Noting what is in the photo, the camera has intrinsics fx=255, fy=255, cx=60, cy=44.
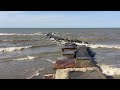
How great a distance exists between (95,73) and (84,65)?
2.39 m

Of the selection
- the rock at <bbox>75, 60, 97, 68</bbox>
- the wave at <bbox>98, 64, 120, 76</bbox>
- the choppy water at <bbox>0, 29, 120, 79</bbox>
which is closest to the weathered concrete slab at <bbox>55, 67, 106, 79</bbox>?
the rock at <bbox>75, 60, 97, 68</bbox>

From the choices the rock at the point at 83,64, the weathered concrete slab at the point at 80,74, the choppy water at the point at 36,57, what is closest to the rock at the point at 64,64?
the rock at the point at 83,64

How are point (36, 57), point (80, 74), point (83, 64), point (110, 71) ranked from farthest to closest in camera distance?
point (36, 57) < point (110, 71) < point (83, 64) < point (80, 74)

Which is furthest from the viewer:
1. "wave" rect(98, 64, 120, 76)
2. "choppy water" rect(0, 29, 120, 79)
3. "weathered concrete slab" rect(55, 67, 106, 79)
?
"choppy water" rect(0, 29, 120, 79)

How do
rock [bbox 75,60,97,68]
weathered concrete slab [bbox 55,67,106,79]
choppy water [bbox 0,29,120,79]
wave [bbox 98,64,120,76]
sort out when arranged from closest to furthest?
weathered concrete slab [bbox 55,67,106,79], rock [bbox 75,60,97,68], wave [bbox 98,64,120,76], choppy water [bbox 0,29,120,79]

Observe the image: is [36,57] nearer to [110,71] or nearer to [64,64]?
[64,64]

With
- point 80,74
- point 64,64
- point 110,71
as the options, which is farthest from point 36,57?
point 80,74

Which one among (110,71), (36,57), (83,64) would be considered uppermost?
(83,64)

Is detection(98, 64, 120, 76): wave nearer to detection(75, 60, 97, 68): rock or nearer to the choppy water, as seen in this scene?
the choppy water
